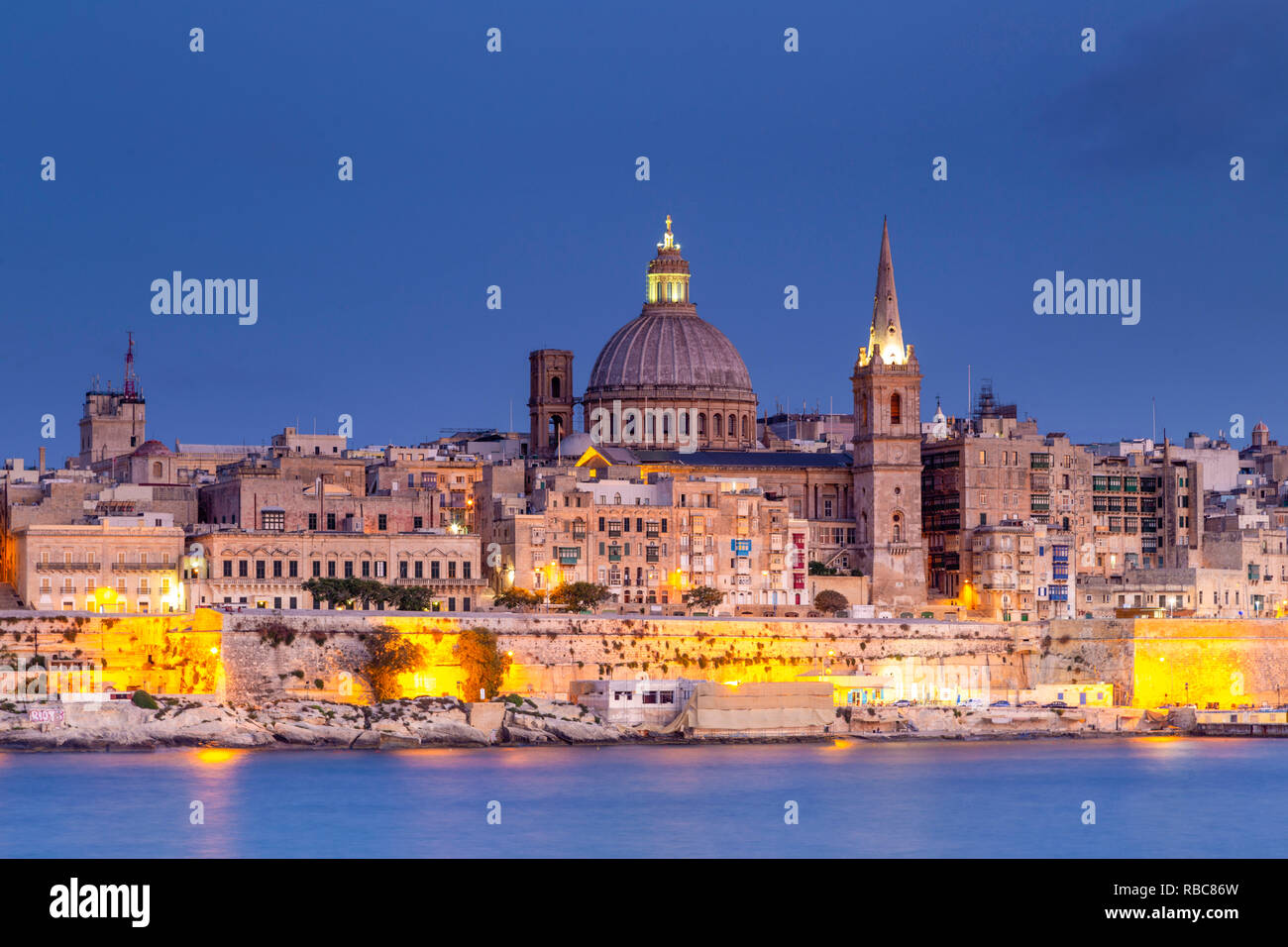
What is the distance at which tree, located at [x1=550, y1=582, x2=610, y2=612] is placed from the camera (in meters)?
65.8

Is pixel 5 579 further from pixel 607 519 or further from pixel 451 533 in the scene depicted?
pixel 607 519

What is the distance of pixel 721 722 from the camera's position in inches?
2272

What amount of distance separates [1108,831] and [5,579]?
35.8 meters

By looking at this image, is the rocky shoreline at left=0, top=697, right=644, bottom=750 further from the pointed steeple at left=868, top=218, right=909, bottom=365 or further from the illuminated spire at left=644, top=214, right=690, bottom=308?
the illuminated spire at left=644, top=214, right=690, bottom=308

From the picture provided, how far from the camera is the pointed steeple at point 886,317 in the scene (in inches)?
3219

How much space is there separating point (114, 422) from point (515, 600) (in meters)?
38.8

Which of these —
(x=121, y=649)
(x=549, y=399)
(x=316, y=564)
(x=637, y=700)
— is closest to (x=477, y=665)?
(x=637, y=700)

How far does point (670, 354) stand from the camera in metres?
89.4

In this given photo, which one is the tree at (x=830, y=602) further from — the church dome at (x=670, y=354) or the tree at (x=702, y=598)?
the church dome at (x=670, y=354)

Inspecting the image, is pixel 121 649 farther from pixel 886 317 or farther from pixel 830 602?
pixel 886 317

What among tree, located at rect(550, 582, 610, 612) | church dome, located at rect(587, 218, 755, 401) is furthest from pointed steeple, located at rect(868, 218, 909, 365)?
tree, located at rect(550, 582, 610, 612)

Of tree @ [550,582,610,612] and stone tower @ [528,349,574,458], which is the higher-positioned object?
stone tower @ [528,349,574,458]

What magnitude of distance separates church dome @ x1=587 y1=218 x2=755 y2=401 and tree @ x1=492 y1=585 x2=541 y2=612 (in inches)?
931
